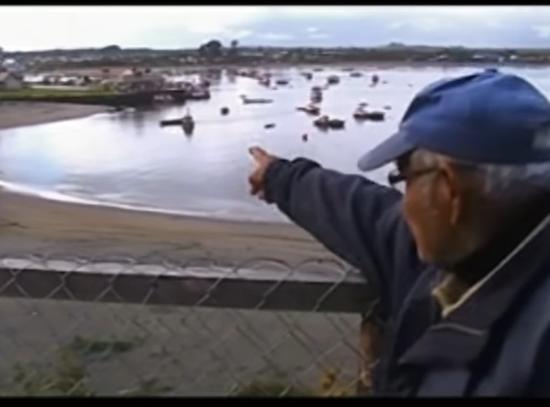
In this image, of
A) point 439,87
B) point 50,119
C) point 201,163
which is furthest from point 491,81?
point 50,119

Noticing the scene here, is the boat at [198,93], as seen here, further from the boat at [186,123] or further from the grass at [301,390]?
the grass at [301,390]

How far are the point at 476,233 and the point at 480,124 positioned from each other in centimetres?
12

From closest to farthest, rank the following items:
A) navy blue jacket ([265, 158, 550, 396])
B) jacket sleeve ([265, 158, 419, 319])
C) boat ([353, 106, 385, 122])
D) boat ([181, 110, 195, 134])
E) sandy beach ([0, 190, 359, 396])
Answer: navy blue jacket ([265, 158, 550, 396]), jacket sleeve ([265, 158, 419, 319]), sandy beach ([0, 190, 359, 396]), boat ([353, 106, 385, 122]), boat ([181, 110, 195, 134])

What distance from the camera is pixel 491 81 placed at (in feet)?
3.82

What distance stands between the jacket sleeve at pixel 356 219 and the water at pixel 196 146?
11776 millimetres

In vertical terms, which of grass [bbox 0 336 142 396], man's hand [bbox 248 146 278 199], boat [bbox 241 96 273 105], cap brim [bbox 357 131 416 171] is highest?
cap brim [bbox 357 131 416 171]

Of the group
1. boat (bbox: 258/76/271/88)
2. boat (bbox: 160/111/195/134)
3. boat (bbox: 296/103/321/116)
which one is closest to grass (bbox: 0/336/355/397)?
boat (bbox: 160/111/195/134)

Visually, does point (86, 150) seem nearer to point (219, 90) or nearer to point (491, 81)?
point (219, 90)

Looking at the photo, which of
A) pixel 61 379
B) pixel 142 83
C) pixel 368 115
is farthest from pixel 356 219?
pixel 368 115

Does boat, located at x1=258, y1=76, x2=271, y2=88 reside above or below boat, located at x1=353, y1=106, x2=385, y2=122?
above

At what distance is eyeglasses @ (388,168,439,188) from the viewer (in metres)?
1.13

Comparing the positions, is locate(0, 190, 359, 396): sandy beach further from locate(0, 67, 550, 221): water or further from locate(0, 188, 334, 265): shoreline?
locate(0, 67, 550, 221): water

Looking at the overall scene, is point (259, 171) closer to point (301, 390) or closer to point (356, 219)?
point (356, 219)

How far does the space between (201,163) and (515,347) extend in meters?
18.0
